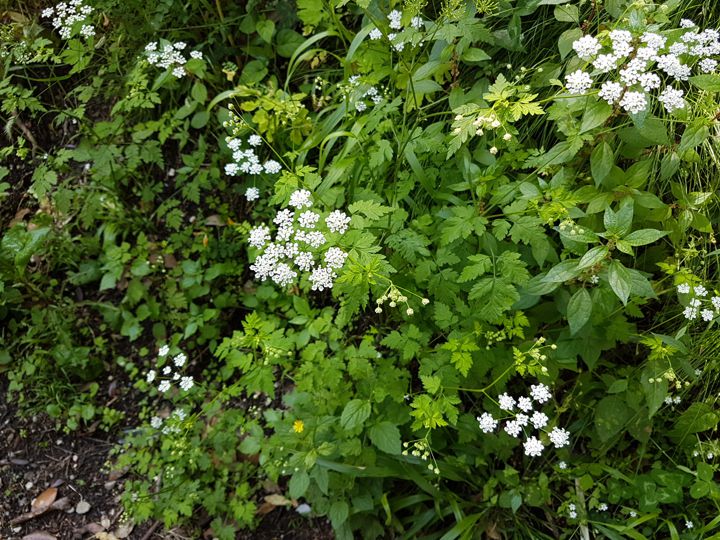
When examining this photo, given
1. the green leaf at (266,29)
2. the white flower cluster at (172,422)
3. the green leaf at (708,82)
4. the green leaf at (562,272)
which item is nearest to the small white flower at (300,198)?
the green leaf at (562,272)

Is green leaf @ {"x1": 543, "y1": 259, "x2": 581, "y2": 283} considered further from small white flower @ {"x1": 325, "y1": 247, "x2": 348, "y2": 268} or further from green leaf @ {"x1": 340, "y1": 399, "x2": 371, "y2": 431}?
green leaf @ {"x1": 340, "y1": 399, "x2": 371, "y2": 431}

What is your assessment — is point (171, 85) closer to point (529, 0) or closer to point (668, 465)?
point (529, 0)

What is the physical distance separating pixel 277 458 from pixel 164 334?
1.05 metres

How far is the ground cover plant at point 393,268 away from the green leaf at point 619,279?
0.03ft

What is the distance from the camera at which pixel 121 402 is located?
116 inches

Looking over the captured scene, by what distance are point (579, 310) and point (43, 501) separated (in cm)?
263

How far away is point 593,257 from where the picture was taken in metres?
1.63

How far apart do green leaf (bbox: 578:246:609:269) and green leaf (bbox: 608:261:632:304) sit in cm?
4

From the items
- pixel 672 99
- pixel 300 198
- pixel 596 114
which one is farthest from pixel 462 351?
pixel 672 99

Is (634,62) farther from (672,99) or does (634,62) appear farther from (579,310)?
(579,310)

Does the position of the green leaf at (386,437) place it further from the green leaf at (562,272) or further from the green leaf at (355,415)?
the green leaf at (562,272)

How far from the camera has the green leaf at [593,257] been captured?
5.32ft

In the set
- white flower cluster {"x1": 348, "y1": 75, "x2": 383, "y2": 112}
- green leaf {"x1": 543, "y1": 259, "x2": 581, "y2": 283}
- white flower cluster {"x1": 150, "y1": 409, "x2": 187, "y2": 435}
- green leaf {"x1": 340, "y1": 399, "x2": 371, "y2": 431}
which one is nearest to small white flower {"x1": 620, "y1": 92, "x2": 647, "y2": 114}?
green leaf {"x1": 543, "y1": 259, "x2": 581, "y2": 283}

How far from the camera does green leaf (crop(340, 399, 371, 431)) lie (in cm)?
200
